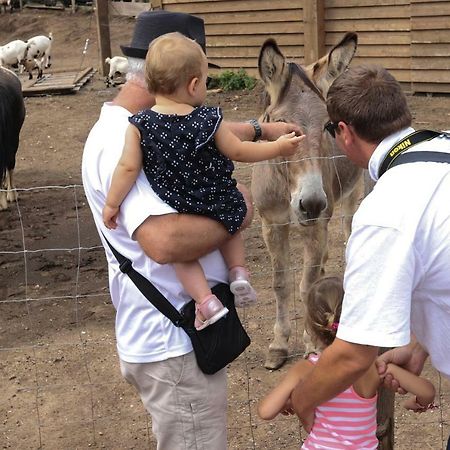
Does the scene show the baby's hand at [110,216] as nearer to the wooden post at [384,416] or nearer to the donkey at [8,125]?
the wooden post at [384,416]

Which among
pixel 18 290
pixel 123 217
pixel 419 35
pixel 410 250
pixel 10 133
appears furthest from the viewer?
pixel 419 35

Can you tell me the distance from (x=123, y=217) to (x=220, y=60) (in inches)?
516

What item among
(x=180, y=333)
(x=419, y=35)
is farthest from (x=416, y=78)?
(x=180, y=333)

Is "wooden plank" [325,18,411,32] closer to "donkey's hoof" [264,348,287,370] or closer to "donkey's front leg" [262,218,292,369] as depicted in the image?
"donkey's front leg" [262,218,292,369]

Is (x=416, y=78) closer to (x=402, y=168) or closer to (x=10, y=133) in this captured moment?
(x=10, y=133)

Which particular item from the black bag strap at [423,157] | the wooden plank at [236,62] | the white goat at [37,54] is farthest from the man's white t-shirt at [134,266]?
the white goat at [37,54]

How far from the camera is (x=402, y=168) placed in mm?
1840

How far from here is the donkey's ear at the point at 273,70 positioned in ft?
13.6

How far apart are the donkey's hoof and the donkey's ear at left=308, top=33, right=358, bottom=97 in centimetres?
166

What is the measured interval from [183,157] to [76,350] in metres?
3.06

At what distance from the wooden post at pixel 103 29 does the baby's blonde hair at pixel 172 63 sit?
14159mm

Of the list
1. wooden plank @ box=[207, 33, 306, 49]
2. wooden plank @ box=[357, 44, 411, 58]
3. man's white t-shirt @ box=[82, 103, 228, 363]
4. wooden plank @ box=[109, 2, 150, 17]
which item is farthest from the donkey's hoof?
wooden plank @ box=[109, 2, 150, 17]

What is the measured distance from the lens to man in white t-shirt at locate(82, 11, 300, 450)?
2.28 metres

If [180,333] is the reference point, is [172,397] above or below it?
below
